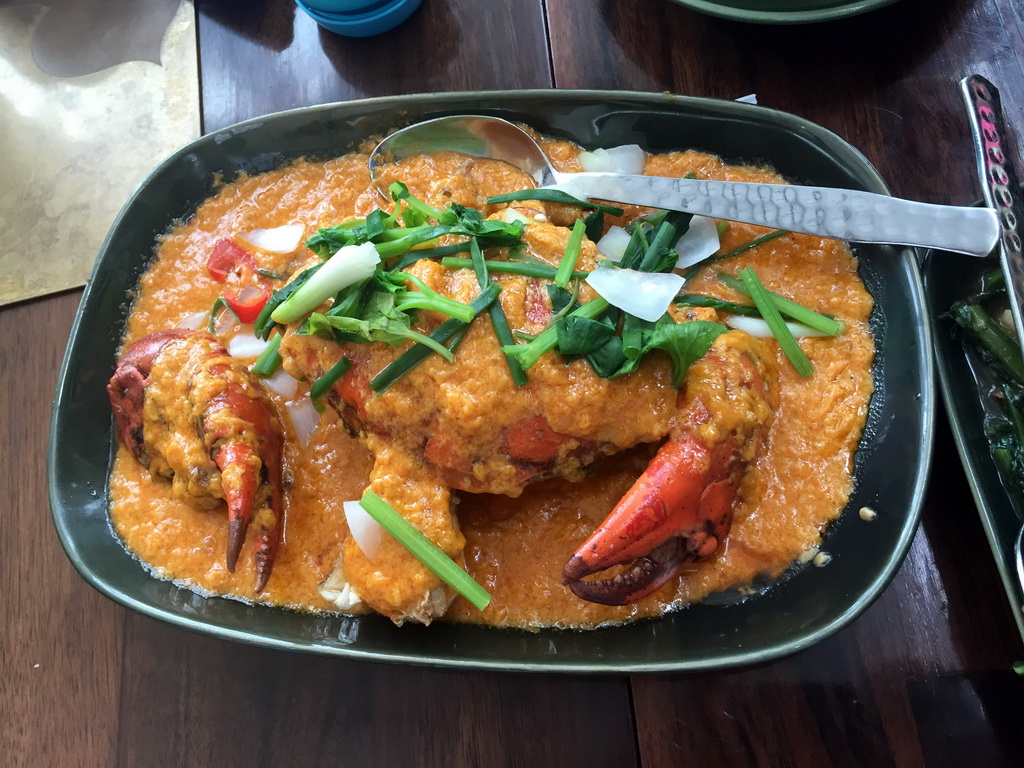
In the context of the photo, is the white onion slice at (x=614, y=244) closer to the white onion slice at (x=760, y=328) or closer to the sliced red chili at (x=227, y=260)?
the white onion slice at (x=760, y=328)

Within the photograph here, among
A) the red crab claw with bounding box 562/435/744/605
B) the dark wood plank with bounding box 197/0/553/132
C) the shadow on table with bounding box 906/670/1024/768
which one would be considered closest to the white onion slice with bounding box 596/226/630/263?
the red crab claw with bounding box 562/435/744/605

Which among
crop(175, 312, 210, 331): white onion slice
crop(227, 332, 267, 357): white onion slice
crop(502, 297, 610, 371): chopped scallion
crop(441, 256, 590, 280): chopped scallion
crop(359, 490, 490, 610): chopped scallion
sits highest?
crop(441, 256, 590, 280): chopped scallion

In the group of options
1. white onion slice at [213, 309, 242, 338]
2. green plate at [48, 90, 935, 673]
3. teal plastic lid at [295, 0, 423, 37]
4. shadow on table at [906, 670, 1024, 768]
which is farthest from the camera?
teal plastic lid at [295, 0, 423, 37]

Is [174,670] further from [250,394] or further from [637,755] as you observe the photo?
[637,755]

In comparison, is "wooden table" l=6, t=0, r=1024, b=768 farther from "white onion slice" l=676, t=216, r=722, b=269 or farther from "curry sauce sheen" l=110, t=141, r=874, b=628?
"white onion slice" l=676, t=216, r=722, b=269

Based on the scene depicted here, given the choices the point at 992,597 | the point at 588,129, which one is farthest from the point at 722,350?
the point at 992,597

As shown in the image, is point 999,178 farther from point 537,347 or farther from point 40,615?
point 40,615

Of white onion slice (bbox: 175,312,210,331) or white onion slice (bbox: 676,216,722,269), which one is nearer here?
white onion slice (bbox: 676,216,722,269)

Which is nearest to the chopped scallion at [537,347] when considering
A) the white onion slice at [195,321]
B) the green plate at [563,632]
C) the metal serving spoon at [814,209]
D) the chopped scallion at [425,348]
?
the chopped scallion at [425,348]
